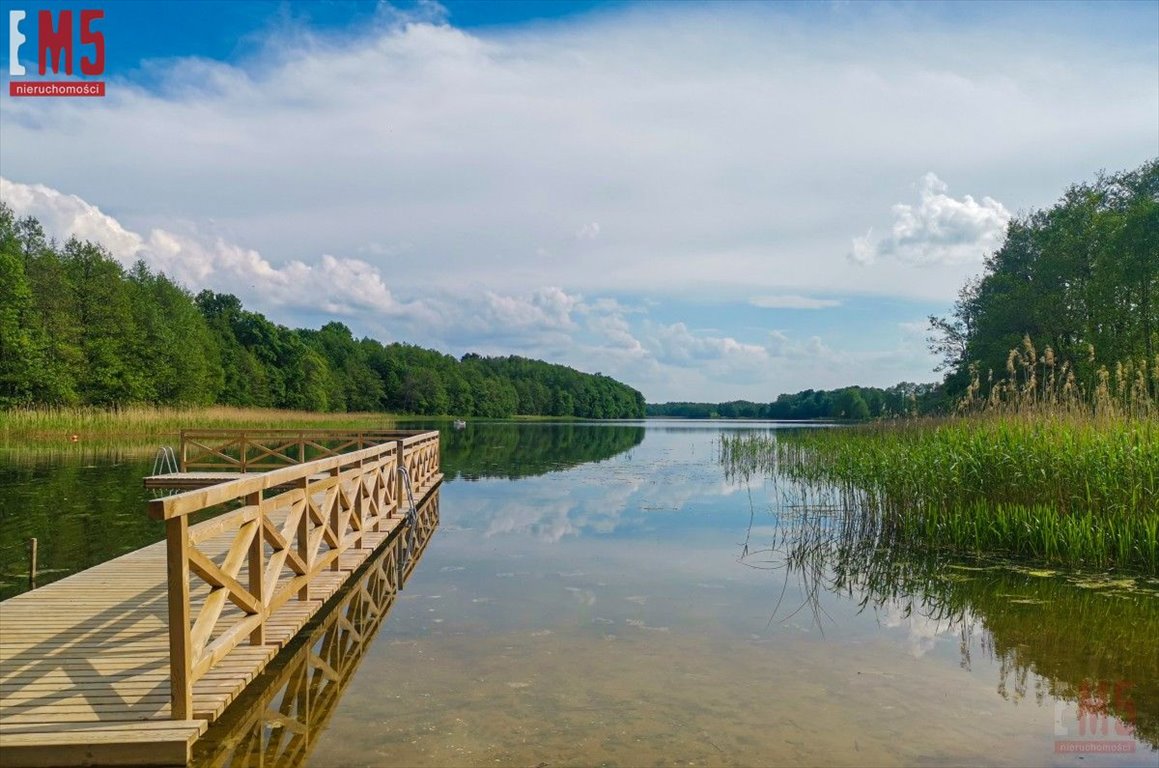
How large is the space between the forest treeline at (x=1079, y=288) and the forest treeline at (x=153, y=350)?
41951 millimetres

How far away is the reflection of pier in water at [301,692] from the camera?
14.6 ft

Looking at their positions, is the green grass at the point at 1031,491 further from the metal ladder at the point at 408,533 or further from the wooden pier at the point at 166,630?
the wooden pier at the point at 166,630

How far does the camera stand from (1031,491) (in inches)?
407

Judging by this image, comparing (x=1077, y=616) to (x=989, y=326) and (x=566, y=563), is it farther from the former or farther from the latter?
(x=989, y=326)

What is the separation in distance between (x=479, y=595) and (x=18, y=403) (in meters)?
36.7

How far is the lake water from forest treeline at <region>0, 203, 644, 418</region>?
2886cm

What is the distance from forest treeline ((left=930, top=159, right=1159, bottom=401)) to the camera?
28016 mm

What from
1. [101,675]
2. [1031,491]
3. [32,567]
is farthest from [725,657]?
[32,567]

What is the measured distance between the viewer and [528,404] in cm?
12225

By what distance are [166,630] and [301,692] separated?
4.01 feet

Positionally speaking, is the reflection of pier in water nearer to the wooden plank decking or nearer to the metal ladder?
the wooden plank decking

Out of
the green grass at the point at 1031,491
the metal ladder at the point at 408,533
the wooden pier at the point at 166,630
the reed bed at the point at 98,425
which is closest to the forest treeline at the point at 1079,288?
the green grass at the point at 1031,491

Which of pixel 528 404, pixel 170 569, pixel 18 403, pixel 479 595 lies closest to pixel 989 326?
pixel 479 595

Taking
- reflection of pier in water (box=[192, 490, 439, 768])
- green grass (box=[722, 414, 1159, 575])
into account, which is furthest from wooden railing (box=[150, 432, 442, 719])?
green grass (box=[722, 414, 1159, 575])
